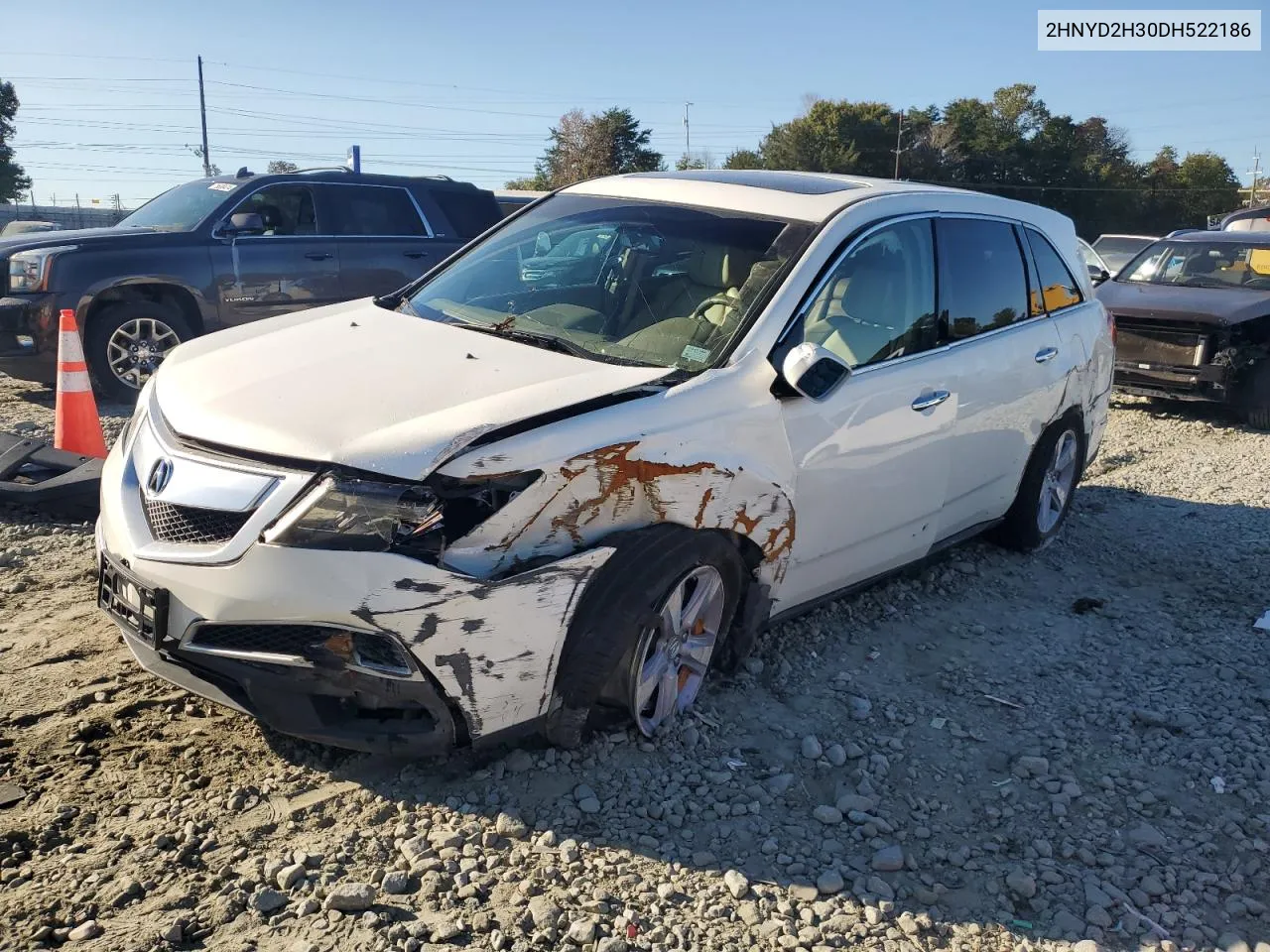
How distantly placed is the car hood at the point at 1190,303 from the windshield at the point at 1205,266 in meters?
0.29

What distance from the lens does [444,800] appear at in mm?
3111

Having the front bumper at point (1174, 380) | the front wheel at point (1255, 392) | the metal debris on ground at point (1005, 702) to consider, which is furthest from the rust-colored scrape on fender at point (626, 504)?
the front wheel at point (1255, 392)

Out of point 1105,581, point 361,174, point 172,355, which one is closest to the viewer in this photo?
point 172,355

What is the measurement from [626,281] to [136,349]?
581cm

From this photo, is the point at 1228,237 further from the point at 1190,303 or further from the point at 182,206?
the point at 182,206

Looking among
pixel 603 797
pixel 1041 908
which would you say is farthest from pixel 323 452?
pixel 1041 908

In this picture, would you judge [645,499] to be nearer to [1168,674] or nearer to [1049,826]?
[1049,826]

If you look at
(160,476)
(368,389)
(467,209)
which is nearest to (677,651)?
(368,389)

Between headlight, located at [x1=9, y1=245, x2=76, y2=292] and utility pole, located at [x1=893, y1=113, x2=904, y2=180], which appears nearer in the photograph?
headlight, located at [x1=9, y1=245, x2=76, y2=292]

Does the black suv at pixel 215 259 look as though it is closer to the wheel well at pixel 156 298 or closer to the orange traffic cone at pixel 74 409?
the wheel well at pixel 156 298

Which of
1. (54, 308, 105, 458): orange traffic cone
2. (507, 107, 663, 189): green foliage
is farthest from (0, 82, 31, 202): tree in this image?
(54, 308, 105, 458): orange traffic cone

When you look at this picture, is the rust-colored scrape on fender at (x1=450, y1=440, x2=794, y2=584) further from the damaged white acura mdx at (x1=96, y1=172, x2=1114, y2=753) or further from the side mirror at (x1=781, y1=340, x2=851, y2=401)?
the side mirror at (x1=781, y1=340, x2=851, y2=401)

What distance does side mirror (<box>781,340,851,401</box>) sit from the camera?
11.7 feet

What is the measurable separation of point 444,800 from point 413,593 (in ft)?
2.33
